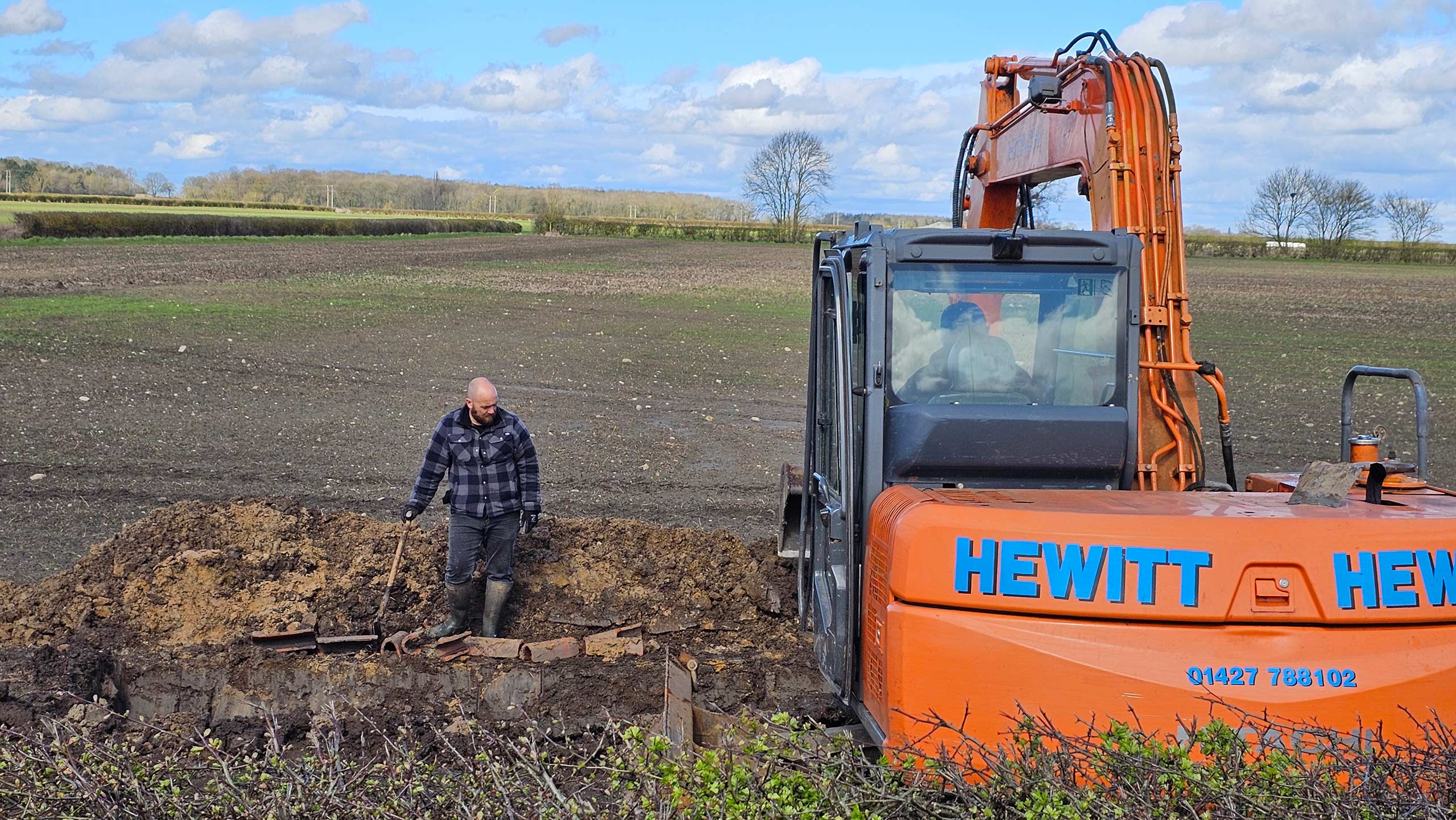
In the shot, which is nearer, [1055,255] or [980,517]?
[980,517]

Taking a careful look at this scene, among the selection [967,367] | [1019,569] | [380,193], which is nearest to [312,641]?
[967,367]

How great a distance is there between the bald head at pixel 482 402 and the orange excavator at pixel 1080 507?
2.13m

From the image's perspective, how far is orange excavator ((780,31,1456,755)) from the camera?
4324 millimetres

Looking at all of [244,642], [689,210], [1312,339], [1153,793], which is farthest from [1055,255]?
[689,210]

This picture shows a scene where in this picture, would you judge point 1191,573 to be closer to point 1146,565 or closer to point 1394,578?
point 1146,565

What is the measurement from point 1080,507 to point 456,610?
4.47 metres

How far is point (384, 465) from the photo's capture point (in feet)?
41.0

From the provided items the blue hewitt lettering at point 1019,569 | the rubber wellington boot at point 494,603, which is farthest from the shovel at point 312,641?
the blue hewitt lettering at point 1019,569

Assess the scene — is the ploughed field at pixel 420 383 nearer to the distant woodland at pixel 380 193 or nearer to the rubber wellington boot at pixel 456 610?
the rubber wellington boot at pixel 456 610

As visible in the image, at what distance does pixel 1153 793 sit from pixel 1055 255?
2.57 m

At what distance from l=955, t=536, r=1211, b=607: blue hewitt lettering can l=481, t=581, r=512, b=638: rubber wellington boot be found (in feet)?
13.5

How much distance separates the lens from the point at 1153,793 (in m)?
3.84

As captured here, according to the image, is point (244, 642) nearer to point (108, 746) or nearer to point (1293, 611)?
point (108, 746)

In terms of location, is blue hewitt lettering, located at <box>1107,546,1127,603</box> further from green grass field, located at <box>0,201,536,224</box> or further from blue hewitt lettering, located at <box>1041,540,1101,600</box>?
green grass field, located at <box>0,201,536,224</box>
